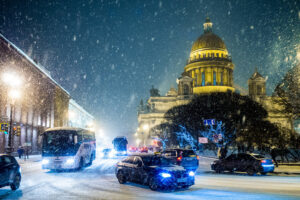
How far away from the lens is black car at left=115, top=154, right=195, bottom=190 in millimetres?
13461

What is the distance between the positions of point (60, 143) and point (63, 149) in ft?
1.96

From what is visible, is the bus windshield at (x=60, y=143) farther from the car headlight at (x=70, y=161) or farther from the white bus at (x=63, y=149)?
the car headlight at (x=70, y=161)

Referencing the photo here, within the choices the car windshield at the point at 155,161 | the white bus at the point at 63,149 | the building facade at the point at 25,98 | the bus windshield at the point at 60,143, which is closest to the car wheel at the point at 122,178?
the car windshield at the point at 155,161

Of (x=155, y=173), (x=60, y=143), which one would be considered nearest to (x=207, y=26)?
(x=60, y=143)

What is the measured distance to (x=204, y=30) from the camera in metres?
124

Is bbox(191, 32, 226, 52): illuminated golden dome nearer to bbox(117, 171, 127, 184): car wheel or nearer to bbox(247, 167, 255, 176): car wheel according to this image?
bbox(247, 167, 255, 176): car wheel

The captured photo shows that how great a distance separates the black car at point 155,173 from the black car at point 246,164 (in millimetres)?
7332

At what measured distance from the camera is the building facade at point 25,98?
41.8 meters

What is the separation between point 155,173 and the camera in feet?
44.7

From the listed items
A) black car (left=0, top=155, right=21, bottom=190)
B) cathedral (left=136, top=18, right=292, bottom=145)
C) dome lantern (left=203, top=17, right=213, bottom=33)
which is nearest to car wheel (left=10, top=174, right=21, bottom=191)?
black car (left=0, top=155, right=21, bottom=190)

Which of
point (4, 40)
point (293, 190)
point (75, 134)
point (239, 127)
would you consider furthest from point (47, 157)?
point (239, 127)

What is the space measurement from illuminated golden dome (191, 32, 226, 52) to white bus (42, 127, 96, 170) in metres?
93.2

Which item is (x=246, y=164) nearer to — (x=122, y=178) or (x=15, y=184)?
→ (x=122, y=178)

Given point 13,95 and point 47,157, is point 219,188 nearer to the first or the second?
point 47,157
